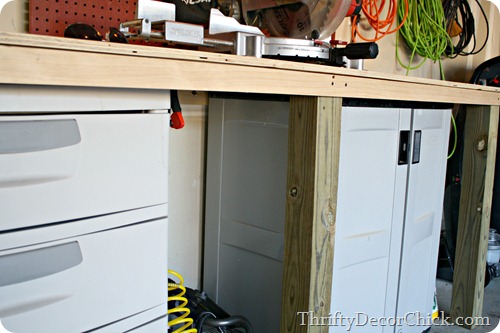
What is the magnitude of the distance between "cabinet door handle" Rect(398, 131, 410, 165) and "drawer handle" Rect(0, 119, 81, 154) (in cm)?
116

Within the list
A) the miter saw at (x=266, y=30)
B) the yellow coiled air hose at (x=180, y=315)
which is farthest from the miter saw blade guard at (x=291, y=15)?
the yellow coiled air hose at (x=180, y=315)

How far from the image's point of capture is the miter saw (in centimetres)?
111

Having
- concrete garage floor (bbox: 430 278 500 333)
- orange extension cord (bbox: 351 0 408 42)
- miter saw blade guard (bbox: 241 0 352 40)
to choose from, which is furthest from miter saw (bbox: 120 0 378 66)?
concrete garage floor (bbox: 430 278 500 333)

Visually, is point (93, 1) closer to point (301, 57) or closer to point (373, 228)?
point (301, 57)

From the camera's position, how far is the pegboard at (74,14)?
1299 millimetres

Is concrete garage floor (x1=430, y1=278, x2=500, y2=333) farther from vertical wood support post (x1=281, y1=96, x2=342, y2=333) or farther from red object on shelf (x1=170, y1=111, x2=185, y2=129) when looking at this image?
red object on shelf (x1=170, y1=111, x2=185, y2=129)

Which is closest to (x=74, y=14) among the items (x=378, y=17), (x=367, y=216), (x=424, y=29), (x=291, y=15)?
(x=291, y=15)

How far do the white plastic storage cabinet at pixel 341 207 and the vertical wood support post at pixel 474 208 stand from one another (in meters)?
0.36

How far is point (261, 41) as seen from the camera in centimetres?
122

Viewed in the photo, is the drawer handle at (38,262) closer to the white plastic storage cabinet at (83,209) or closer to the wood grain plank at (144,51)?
the white plastic storage cabinet at (83,209)

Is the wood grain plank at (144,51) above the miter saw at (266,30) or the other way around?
the other way around

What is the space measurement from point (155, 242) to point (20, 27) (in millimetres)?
695

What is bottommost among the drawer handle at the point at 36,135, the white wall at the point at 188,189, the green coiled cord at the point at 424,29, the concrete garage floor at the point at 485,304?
the concrete garage floor at the point at 485,304

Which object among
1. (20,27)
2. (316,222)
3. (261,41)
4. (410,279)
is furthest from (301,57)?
(410,279)
